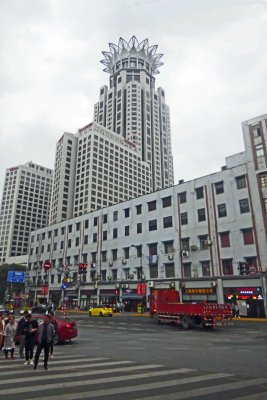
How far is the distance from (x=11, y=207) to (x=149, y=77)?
10607 cm

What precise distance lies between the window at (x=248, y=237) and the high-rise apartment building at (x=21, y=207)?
140 m

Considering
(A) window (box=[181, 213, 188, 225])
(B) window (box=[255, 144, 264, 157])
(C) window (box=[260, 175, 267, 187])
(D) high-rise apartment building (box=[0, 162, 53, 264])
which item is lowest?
(A) window (box=[181, 213, 188, 225])

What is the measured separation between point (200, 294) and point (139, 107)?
137844 millimetres

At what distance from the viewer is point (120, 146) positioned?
143 meters

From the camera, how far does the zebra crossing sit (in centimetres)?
721

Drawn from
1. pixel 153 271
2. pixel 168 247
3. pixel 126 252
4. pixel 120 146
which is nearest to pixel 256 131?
pixel 168 247

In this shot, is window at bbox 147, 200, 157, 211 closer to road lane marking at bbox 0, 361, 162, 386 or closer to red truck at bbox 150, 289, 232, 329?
red truck at bbox 150, 289, 232, 329

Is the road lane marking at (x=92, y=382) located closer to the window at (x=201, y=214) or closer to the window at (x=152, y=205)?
the window at (x=201, y=214)

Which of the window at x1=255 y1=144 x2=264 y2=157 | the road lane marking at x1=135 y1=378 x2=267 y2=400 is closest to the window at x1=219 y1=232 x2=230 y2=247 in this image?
the window at x1=255 y1=144 x2=264 y2=157

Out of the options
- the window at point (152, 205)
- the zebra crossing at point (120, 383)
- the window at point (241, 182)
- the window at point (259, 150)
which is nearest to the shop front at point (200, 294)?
the window at point (241, 182)

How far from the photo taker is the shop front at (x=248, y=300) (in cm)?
3622

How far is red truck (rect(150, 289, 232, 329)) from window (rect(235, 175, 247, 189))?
699 inches

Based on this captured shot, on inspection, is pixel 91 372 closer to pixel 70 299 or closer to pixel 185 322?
pixel 185 322

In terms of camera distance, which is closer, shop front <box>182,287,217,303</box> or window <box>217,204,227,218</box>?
shop front <box>182,287,217,303</box>
